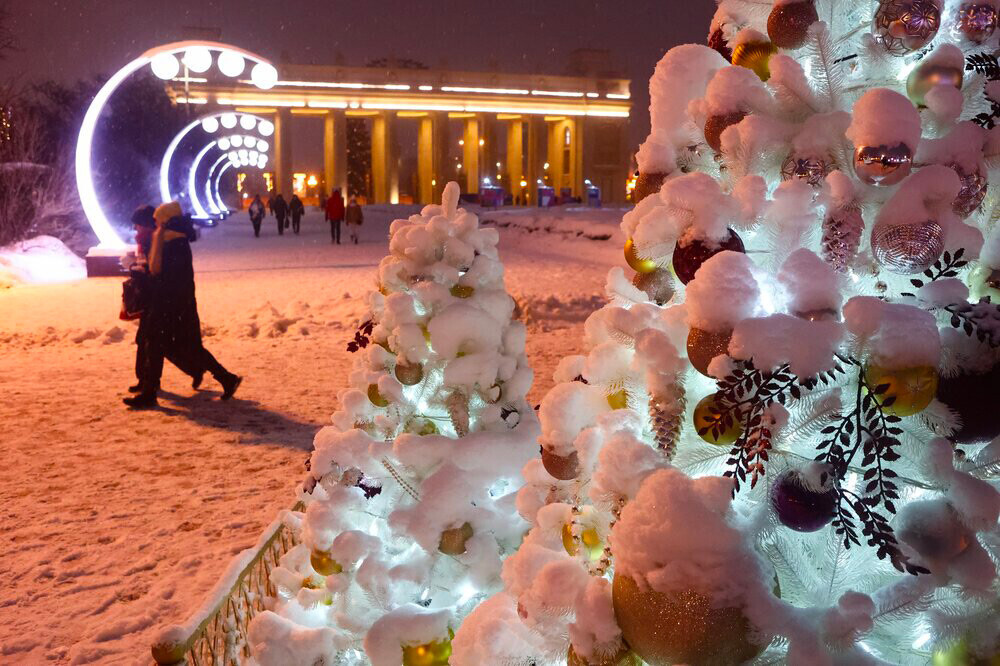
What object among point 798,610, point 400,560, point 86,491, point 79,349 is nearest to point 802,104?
point 798,610

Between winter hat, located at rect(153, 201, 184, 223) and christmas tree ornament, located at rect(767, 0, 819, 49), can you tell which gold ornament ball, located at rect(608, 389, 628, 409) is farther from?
winter hat, located at rect(153, 201, 184, 223)

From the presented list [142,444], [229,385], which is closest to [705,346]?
[142,444]

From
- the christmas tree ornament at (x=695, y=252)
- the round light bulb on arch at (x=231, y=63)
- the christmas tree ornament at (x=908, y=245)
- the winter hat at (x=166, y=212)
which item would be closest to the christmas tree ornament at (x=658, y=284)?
the christmas tree ornament at (x=695, y=252)

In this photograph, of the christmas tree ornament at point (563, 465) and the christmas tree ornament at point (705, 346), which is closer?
the christmas tree ornament at point (705, 346)

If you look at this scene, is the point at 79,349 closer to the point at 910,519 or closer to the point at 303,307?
the point at 303,307

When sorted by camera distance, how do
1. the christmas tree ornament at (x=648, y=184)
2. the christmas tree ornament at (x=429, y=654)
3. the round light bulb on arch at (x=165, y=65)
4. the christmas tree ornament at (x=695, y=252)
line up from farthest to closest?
the round light bulb on arch at (x=165, y=65), the christmas tree ornament at (x=429, y=654), the christmas tree ornament at (x=648, y=184), the christmas tree ornament at (x=695, y=252)

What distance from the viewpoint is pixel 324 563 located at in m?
2.65

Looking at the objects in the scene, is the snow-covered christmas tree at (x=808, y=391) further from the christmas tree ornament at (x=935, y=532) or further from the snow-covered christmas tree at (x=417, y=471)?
the snow-covered christmas tree at (x=417, y=471)

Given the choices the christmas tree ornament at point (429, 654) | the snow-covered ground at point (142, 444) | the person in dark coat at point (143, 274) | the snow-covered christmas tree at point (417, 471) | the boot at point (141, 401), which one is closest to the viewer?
the christmas tree ornament at point (429, 654)

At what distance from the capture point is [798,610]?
1.59 m

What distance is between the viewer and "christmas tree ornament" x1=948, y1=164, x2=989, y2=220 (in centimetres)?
175

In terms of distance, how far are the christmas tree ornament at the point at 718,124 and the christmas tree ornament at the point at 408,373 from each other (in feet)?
3.91

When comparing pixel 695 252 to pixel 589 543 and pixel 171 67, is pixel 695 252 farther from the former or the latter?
pixel 171 67

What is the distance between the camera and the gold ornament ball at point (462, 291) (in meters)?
2.81
